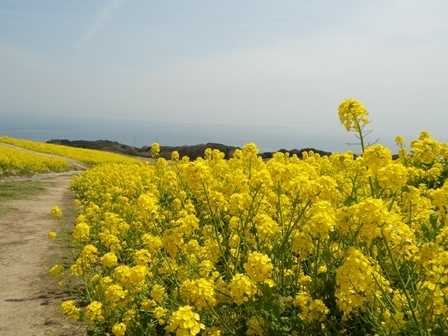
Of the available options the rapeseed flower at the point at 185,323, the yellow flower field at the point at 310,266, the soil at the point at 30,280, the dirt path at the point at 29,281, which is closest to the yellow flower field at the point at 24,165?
the soil at the point at 30,280

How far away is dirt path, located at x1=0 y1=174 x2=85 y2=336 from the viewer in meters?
5.05

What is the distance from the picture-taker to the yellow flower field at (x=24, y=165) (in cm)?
2009

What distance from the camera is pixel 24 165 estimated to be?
864 inches

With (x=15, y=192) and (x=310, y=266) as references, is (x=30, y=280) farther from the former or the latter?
(x=15, y=192)

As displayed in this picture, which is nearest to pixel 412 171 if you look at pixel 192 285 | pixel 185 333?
pixel 192 285

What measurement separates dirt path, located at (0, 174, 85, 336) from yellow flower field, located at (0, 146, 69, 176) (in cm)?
985

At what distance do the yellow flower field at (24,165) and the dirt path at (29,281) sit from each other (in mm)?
9853

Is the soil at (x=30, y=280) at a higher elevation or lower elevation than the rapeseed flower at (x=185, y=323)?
lower

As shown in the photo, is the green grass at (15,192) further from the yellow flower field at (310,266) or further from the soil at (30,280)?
the yellow flower field at (310,266)

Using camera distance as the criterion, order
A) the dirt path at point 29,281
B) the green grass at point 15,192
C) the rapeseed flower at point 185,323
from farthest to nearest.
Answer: the green grass at point 15,192 → the dirt path at point 29,281 → the rapeseed flower at point 185,323

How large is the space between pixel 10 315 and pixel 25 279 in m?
1.28

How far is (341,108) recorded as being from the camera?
11.5 feet

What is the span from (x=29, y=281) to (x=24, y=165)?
1736 centimetres

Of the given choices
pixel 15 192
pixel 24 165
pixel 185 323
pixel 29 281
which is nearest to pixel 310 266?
pixel 185 323
